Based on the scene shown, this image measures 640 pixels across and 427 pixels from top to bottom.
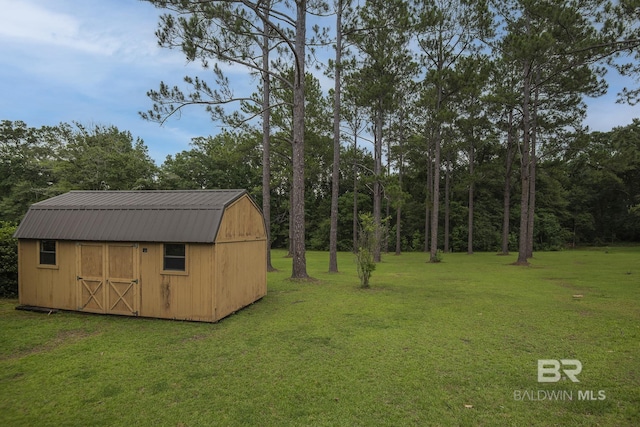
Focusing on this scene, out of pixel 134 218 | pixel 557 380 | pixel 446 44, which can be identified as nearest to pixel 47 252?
pixel 134 218

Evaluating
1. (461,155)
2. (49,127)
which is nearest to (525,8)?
(461,155)

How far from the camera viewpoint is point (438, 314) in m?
7.50

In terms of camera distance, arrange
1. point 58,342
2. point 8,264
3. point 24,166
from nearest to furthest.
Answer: point 58,342 < point 8,264 < point 24,166

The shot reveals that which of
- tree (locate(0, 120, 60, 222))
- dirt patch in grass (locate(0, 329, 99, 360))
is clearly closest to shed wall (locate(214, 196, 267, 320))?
dirt patch in grass (locate(0, 329, 99, 360))

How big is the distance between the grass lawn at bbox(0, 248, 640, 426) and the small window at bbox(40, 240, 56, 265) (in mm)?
1282

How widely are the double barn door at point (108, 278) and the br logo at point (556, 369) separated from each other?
742 cm

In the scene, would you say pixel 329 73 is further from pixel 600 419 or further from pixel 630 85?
pixel 600 419

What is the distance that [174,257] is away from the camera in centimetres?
699

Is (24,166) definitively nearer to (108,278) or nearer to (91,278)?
(91,278)

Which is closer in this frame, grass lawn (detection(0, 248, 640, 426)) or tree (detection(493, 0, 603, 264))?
grass lawn (detection(0, 248, 640, 426))

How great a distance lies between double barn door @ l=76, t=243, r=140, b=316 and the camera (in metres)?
7.20

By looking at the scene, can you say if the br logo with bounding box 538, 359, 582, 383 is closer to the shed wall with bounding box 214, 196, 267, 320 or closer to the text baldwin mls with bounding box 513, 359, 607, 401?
the text baldwin mls with bounding box 513, 359, 607, 401

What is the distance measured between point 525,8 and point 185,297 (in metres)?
20.8

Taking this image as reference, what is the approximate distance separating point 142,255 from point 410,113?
2326 cm
